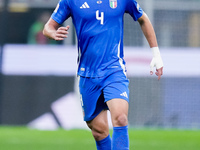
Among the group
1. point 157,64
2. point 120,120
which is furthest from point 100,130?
point 157,64

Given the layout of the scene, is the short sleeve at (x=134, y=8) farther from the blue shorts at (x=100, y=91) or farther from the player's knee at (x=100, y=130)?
the player's knee at (x=100, y=130)

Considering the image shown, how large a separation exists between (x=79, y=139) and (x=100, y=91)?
218 inches

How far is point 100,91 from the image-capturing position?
625 cm

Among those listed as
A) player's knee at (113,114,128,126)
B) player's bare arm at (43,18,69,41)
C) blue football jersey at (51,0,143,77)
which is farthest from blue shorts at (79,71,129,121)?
player's bare arm at (43,18,69,41)

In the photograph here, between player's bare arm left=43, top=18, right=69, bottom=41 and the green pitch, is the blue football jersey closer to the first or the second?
player's bare arm left=43, top=18, right=69, bottom=41

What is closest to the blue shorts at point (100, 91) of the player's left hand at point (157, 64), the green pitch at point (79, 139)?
the player's left hand at point (157, 64)

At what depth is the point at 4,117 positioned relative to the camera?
14453 millimetres

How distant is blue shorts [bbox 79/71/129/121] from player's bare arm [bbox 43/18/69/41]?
23.4 inches

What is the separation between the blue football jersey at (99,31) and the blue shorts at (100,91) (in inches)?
2.5

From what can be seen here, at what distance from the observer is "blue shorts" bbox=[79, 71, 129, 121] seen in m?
6.08

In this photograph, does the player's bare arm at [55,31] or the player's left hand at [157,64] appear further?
the player's left hand at [157,64]

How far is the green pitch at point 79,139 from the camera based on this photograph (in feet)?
33.5

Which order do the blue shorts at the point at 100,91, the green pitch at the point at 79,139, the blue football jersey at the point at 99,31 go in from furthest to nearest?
the green pitch at the point at 79,139, the blue football jersey at the point at 99,31, the blue shorts at the point at 100,91

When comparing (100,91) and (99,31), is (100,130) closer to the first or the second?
(100,91)
